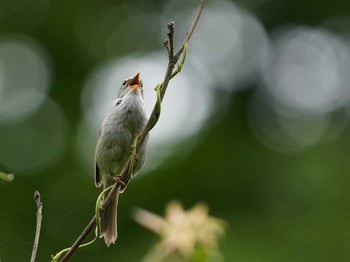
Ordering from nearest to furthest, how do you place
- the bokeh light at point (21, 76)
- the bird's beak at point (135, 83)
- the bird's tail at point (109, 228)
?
the bird's tail at point (109, 228)
the bird's beak at point (135, 83)
the bokeh light at point (21, 76)

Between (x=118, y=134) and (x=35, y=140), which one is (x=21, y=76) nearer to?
(x=35, y=140)

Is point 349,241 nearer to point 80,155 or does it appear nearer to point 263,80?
point 80,155

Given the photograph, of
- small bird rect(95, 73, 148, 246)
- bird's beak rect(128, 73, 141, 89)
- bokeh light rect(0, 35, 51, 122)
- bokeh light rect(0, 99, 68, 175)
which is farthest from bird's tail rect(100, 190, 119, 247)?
bokeh light rect(0, 35, 51, 122)

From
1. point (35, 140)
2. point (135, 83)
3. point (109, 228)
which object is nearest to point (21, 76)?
point (35, 140)

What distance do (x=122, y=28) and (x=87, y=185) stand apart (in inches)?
165

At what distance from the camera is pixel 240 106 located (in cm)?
1186

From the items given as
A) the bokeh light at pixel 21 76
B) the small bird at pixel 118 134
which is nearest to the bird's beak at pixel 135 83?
the small bird at pixel 118 134

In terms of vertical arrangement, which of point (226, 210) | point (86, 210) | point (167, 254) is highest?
point (167, 254)

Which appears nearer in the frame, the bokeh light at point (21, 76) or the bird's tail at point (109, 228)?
the bird's tail at point (109, 228)

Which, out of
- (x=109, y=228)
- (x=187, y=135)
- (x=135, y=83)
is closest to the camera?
(x=109, y=228)

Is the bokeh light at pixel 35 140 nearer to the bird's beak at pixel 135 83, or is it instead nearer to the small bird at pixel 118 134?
the bird's beak at pixel 135 83

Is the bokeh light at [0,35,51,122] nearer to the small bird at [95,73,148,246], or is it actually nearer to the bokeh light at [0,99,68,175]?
the bokeh light at [0,99,68,175]

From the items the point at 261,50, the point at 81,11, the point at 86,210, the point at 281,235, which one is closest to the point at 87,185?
the point at 86,210

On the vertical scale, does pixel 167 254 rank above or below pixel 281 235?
above
